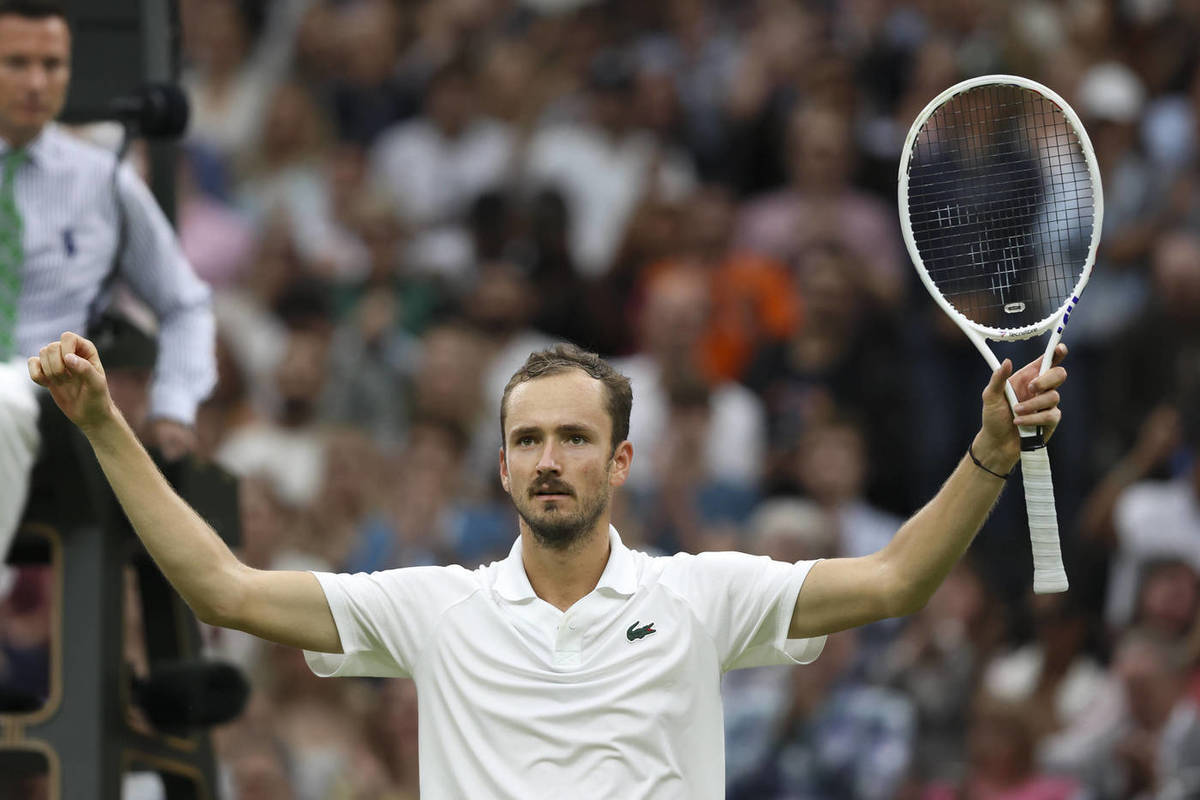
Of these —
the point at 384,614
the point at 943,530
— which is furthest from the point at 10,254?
the point at 943,530

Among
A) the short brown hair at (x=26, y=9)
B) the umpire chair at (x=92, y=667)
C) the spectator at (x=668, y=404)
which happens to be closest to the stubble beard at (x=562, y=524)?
the umpire chair at (x=92, y=667)

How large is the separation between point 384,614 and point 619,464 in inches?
25.4

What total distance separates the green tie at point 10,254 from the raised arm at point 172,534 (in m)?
1.92

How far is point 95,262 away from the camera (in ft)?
20.9

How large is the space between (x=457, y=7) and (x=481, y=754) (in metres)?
9.15

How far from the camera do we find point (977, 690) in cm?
845

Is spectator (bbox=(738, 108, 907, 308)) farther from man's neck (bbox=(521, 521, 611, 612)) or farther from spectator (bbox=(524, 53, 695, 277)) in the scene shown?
man's neck (bbox=(521, 521, 611, 612))

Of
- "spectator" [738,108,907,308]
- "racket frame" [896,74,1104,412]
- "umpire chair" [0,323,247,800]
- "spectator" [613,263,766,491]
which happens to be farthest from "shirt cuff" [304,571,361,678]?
"spectator" [738,108,907,308]

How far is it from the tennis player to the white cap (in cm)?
603

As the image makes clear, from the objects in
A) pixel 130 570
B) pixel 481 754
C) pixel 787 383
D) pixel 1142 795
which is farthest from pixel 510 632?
pixel 787 383

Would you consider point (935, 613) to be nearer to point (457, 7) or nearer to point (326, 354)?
point (326, 354)

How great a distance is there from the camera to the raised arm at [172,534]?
4191 millimetres

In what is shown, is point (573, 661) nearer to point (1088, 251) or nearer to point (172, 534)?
point (172, 534)

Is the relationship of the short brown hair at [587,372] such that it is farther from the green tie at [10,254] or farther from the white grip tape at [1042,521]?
the green tie at [10,254]
